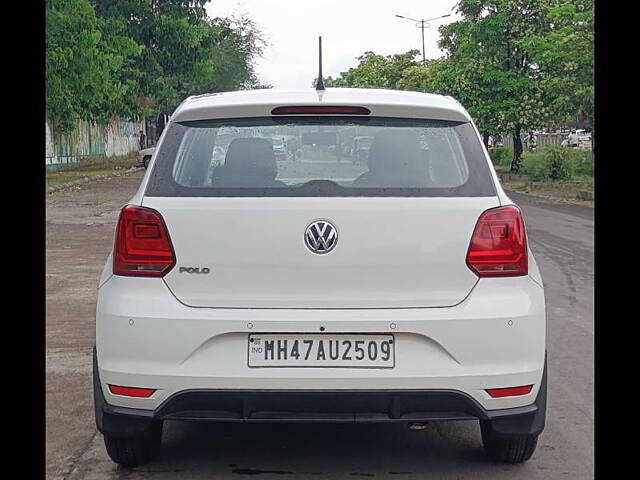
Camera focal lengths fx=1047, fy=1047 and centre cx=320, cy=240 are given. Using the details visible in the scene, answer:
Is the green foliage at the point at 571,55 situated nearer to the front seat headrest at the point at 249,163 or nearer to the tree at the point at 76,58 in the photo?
the tree at the point at 76,58

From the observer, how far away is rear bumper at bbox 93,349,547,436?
13.7 ft

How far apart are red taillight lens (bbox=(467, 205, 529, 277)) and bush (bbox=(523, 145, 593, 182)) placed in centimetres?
2878

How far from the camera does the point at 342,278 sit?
420 cm

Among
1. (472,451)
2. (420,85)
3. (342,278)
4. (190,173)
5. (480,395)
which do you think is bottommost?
(472,451)

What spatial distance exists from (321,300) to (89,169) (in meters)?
39.8

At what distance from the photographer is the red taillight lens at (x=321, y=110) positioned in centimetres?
447

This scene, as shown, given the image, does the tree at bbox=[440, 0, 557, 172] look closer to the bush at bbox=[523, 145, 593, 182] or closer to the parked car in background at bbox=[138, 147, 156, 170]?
the bush at bbox=[523, 145, 593, 182]

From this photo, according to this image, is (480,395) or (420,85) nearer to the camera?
(480,395)

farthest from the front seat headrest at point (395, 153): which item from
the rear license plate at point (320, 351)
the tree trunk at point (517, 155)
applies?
the tree trunk at point (517, 155)
